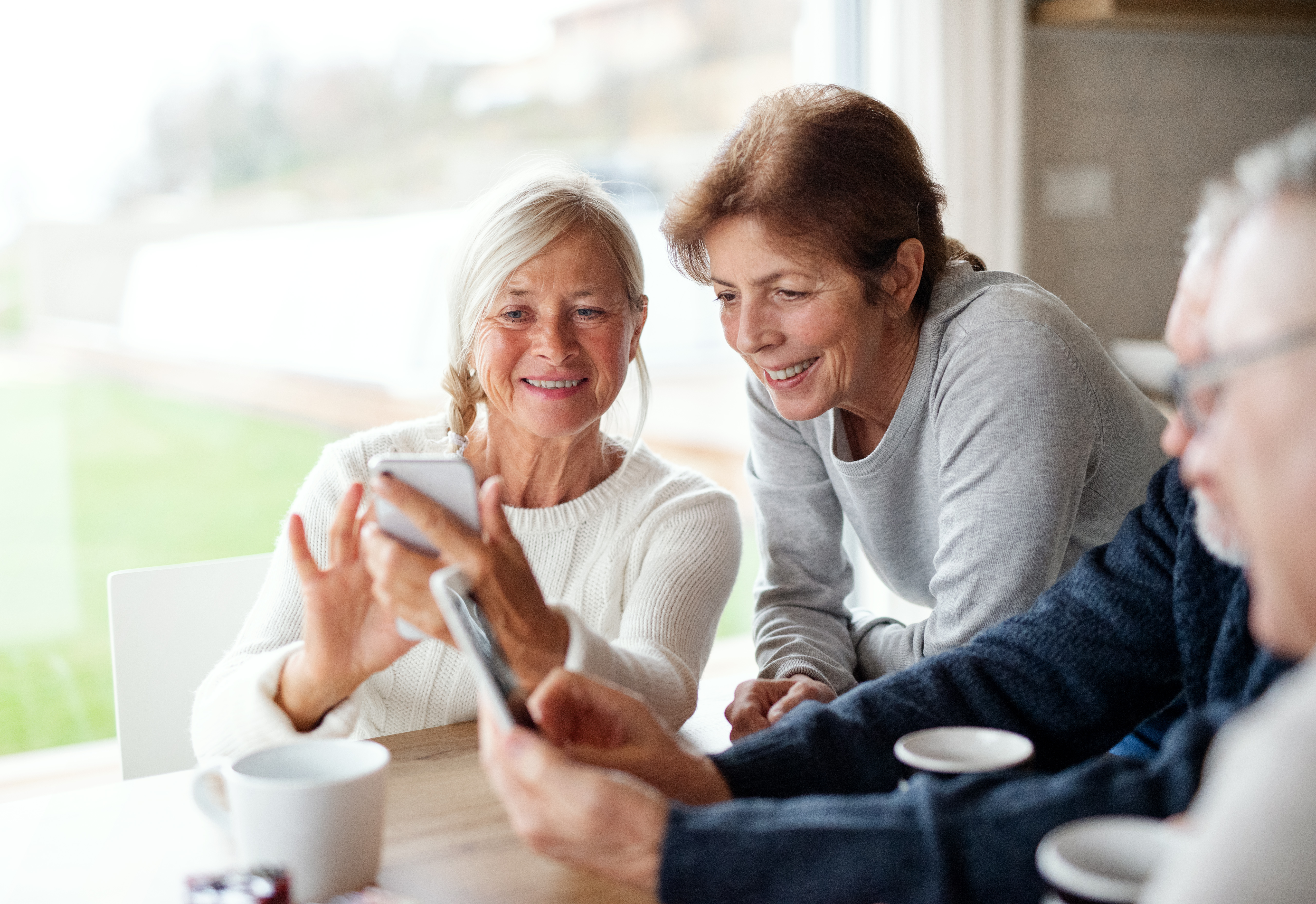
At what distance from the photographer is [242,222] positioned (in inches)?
121

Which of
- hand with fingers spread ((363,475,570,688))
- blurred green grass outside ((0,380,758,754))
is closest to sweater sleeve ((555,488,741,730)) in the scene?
hand with fingers spread ((363,475,570,688))

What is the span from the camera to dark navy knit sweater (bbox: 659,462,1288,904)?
0.81m

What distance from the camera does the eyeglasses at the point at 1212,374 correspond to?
65cm

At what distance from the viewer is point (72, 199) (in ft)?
9.36

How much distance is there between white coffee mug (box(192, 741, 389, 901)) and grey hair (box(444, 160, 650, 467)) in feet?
2.61

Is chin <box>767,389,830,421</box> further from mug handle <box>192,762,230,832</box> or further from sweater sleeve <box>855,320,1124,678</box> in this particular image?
mug handle <box>192,762,230,832</box>

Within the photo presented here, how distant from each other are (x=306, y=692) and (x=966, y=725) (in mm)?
651

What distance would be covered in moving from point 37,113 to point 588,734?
248cm

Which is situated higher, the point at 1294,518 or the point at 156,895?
the point at 1294,518

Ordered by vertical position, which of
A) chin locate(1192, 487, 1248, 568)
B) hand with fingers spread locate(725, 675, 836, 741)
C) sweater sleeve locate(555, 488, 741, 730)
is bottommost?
hand with fingers spread locate(725, 675, 836, 741)

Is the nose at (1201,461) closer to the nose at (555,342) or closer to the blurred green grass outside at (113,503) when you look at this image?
the nose at (555,342)

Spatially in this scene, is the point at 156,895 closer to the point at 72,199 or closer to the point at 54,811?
the point at 54,811

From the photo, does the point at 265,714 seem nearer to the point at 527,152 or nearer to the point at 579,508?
the point at 579,508

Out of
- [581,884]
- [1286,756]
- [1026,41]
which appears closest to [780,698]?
[581,884]
